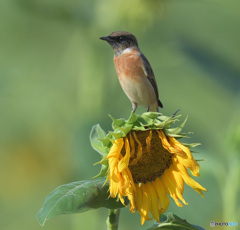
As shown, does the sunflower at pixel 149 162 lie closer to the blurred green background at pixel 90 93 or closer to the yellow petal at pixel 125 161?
the yellow petal at pixel 125 161

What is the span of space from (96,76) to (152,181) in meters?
1.83

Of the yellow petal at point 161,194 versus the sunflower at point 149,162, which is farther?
the yellow petal at point 161,194

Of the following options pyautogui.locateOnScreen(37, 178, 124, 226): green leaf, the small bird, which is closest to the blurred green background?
the small bird

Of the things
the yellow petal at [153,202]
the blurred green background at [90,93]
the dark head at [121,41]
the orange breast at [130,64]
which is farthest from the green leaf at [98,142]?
the orange breast at [130,64]

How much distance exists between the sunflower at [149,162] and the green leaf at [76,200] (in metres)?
0.05

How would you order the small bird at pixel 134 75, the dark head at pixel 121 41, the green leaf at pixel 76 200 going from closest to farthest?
the green leaf at pixel 76 200 → the dark head at pixel 121 41 → the small bird at pixel 134 75

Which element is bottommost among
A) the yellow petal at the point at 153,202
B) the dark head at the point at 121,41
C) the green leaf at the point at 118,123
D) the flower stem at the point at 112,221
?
the flower stem at the point at 112,221

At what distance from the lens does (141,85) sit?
3.54 meters

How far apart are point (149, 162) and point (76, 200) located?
40 cm

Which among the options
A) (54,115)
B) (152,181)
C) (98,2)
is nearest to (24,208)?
(54,115)


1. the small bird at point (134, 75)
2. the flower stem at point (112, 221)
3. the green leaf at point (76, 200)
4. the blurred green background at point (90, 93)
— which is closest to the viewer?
the green leaf at point (76, 200)

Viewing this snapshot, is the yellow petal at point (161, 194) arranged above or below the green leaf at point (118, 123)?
below

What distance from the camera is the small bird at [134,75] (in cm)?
350

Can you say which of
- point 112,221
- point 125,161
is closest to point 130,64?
point 125,161
